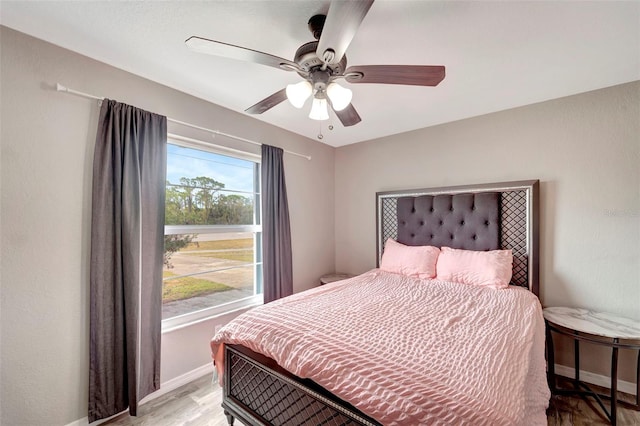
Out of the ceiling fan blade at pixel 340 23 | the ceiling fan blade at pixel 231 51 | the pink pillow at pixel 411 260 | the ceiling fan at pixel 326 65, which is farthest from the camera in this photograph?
the pink pillow at pixel 411 260

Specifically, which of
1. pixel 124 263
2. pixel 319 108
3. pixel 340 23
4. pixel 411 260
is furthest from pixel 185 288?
pixel 340 23

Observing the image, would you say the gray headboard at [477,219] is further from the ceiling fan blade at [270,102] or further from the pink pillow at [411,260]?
the ceiling fan blade at [270,102]

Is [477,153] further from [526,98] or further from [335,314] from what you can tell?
[335,314]

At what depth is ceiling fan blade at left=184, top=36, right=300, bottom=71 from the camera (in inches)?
46.6

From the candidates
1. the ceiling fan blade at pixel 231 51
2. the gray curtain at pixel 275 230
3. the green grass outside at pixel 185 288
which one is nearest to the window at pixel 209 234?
the green grass outside at pixel 185 288

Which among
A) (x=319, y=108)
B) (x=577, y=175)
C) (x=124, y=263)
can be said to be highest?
(x=319, y=108)

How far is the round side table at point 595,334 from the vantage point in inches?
67.6

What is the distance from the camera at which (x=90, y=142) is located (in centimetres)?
176

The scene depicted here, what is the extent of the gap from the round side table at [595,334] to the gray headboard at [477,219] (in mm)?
378

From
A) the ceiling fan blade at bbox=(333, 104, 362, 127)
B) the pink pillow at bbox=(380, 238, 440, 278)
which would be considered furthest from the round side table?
the ceiling fan blade at bbox=(333, 104, 362, 127)

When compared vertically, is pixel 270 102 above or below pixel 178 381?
above

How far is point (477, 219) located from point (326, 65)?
2.16m

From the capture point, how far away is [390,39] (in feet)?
5.08

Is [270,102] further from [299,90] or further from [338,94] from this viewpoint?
[338,94]
